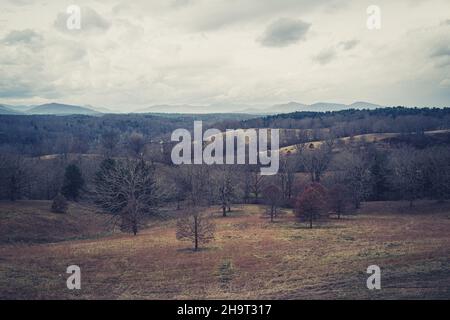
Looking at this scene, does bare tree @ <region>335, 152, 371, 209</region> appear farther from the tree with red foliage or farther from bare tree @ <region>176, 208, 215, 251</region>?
bare tree @ <region>176, 208, 215, 251</region>

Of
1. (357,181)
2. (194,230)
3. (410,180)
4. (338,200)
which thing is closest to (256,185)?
(357,181)

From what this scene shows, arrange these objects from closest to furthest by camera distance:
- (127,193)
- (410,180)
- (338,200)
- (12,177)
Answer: (127,193) → (338,200) → (12,177) → (410,180)

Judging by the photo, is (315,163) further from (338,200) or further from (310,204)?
(310,204)

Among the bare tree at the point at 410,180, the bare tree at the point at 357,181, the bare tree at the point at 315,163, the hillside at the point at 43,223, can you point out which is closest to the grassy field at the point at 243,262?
the hillside at the point at 43,223

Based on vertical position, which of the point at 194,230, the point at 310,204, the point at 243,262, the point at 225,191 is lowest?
the point at 243,262

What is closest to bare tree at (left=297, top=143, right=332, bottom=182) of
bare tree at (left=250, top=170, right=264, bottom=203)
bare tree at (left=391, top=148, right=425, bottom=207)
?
bare tree at (left=250, top=170, right=264, bottom=203)

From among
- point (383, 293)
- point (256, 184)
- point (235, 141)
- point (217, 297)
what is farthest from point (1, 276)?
point (235, 141)
